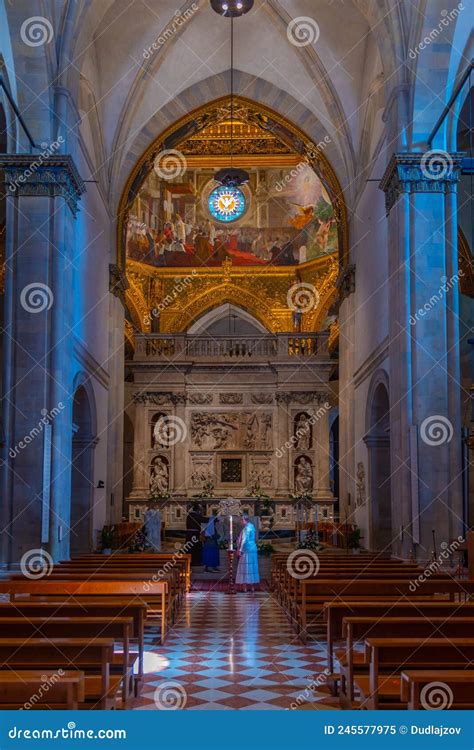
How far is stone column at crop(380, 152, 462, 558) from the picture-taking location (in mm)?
15586

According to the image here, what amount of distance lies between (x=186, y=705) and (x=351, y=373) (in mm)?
19045

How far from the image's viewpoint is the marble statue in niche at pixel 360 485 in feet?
75.3

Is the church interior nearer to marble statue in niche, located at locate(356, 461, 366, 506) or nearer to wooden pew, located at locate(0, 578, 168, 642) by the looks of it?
wooden pew, located at locate(0, 578, 168, 642)

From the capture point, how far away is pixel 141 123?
82.1 ft

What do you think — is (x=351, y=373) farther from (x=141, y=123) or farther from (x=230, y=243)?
(x=230, y=243)

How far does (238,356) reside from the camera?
3212 centimetres

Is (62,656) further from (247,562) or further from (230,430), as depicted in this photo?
(230,430)

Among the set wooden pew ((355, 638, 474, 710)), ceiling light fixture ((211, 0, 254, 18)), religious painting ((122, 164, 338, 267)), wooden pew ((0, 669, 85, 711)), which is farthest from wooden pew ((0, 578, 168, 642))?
religious painting ((122, 164, 338, 267))

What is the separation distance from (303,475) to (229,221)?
39.0 ft

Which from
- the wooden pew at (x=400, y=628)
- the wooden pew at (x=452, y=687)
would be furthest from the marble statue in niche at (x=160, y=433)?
the wooden pew at (x=452, y=687)

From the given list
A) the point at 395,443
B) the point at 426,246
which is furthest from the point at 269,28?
the point at 395,443

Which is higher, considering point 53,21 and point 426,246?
point 53,21

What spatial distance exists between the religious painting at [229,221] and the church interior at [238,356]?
0.11m

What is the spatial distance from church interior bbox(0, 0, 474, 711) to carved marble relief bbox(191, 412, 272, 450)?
0.08 meters
